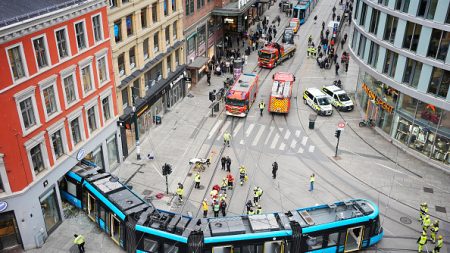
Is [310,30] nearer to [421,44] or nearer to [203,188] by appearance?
[421,44]

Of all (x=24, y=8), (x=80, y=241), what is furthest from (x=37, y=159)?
(x=24, y=8)

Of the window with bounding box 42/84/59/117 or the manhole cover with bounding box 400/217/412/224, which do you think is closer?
the window with bounding box 42/84/59/117

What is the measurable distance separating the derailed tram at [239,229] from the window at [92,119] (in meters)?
6.62

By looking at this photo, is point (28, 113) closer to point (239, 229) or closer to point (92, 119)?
point (92, 119)

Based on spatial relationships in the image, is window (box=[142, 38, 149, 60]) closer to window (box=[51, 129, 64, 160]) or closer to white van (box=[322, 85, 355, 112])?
window (box=[51, 129, 64, 160])

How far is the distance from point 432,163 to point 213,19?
115 feet

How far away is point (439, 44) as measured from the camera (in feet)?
116

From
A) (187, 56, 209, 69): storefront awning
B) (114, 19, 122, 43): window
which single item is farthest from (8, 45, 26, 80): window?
(187, 56, 209, 69): storefront awning

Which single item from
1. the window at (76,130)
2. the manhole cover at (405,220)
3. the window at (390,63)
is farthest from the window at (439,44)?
the window at (76,130)

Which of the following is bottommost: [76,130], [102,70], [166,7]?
[76,130]

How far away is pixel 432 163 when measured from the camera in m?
39.4

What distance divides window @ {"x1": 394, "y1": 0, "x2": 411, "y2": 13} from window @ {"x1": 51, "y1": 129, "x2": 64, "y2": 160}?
30218 millimetres

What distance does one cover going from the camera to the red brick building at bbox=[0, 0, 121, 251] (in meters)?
25.4

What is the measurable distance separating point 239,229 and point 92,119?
15.8 metres
